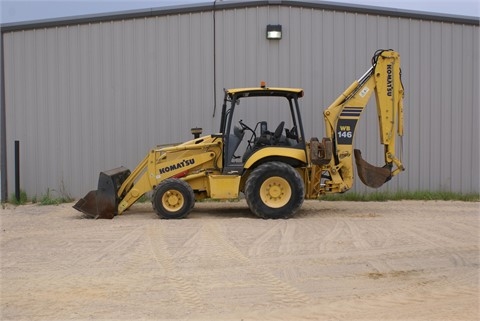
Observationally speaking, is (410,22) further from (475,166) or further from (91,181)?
(91,181)

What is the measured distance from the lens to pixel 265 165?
1087 centimetres

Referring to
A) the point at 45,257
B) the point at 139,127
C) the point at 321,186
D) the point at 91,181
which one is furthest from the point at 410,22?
the point at 45,257

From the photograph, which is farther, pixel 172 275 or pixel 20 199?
pixel 20 199

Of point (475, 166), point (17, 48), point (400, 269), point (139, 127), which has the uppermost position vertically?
point (17, 48)

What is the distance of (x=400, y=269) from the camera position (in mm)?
7020

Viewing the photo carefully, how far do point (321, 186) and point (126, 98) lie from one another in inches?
220

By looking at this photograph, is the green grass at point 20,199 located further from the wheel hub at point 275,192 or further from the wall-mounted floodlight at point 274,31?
the wall-mounted floodlight at point 274,31

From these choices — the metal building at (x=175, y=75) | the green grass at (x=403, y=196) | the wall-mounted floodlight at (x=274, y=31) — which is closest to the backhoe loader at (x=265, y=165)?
the green grass at (x=403, y=196)

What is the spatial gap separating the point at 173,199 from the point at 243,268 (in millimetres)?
4150

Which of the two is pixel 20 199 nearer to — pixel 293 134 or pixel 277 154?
pixel 277 154

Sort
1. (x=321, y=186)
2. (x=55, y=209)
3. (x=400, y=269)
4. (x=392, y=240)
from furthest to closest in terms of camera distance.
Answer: (x=55, y=209)
(x=321, y=186)
(x=392, y=240)
(x=400, y=269)

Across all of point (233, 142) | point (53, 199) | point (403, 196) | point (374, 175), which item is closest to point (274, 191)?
point (233, 142)

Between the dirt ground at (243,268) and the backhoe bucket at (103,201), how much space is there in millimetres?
381

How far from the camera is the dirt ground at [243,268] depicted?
5.61 meters
